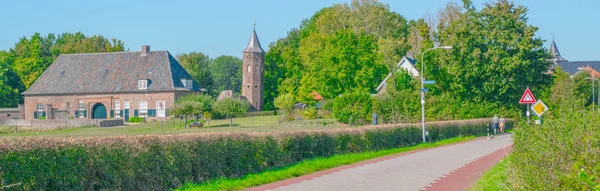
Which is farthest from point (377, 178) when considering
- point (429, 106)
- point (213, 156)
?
point (429, 106)

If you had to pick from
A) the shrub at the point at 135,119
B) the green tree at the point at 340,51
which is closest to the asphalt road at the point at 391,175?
the green tree at the point at 340,51

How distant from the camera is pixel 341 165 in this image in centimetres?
2512

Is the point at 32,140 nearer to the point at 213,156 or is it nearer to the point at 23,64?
the point at 213,156

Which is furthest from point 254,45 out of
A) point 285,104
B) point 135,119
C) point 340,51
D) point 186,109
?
point 186,109

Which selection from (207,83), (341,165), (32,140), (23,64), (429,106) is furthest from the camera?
(207,83)

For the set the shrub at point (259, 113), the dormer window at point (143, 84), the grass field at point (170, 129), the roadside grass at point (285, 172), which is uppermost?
the dormer window at point (143, 84)

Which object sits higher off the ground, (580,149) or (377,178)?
(580,149)

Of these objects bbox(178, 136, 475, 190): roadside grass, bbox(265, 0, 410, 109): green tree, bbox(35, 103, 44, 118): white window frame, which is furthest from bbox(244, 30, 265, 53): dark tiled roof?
bbox(178, 136, 475, 190): roadside grass

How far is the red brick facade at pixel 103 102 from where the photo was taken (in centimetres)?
8662

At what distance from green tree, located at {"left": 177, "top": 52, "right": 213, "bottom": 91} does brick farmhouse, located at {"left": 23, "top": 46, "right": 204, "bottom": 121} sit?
26966 millimetres

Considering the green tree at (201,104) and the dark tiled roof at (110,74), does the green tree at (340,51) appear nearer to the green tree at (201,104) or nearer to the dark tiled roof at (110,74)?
the green tree at (201,104)

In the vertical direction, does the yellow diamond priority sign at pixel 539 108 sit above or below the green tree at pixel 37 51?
below

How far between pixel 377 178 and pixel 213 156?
13.8 feet

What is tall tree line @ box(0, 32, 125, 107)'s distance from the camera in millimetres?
95062
